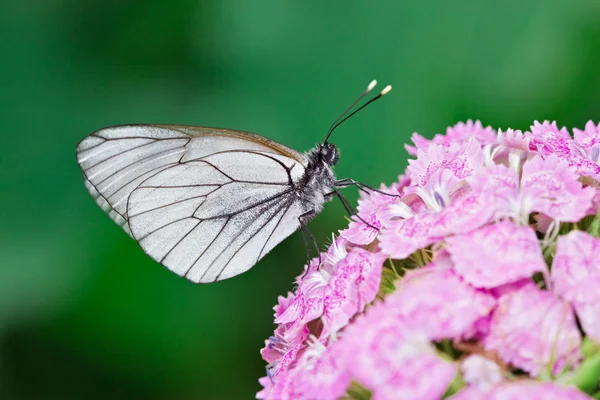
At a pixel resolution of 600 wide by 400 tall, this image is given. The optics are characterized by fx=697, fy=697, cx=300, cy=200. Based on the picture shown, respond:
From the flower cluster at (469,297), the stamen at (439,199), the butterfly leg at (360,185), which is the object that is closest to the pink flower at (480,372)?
the flower cluster at (469,297)

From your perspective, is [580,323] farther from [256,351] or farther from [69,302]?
[69,302]

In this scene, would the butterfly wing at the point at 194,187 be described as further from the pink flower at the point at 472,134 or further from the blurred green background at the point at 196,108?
the blurred green background at the point at 196,108

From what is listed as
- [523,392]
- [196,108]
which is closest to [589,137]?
[523,392]

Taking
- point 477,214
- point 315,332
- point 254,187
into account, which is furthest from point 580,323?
point 254,187

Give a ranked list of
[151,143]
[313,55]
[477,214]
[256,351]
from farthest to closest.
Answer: [313,55] < [256,351] < [151,143] < [477,214]

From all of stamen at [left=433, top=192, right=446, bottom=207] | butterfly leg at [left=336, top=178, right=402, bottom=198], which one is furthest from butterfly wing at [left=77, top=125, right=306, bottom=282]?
stamen at [left=433, top=192, right=446, bottom=207]

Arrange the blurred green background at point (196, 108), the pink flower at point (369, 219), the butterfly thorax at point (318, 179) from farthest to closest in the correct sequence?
the blurred green background at point (196, 108) < the butterfly thorax at point (318, 179) < the pink flower at point (369, 219)
